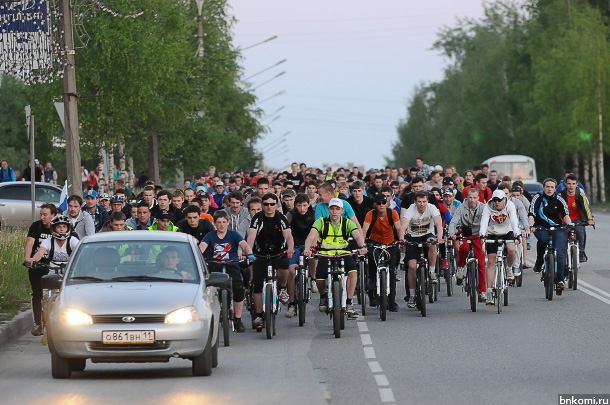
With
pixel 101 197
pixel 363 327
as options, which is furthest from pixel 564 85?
pixel 363 327

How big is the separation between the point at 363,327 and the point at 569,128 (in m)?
63.7

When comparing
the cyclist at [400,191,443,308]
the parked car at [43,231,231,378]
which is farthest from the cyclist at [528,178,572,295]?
the parked car at [43,231,231,378]

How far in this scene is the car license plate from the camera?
13359mm

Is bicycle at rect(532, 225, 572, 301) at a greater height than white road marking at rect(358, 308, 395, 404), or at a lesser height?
greater

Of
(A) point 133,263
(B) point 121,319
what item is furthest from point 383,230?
(B) point 121,319

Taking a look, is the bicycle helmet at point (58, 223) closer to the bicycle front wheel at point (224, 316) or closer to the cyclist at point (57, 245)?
the cyclist at point (57, 245)

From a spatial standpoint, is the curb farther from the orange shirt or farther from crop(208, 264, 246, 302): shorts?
the orange shirt

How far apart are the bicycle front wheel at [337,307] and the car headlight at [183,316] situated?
4.36m

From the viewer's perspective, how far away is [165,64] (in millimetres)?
44500

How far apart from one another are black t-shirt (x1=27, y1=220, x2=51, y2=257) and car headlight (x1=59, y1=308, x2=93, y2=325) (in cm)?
470

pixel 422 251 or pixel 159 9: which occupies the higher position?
pixel 159 9

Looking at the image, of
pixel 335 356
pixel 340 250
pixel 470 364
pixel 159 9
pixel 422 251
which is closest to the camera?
pixel 470 364

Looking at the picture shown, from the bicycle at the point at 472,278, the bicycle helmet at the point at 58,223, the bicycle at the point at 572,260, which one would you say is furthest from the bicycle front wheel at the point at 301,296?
the bicycle at the point at 572,260

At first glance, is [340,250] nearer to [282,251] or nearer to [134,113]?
→ [282,251]
